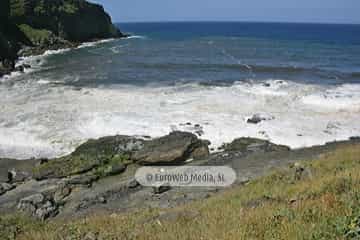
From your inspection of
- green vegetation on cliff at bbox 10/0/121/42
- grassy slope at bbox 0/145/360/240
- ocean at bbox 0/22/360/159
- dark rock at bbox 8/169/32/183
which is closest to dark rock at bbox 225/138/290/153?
ocean at bbox 0/22/360/159

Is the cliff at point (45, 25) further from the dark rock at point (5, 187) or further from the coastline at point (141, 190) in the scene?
the coastline at point (141, 190)

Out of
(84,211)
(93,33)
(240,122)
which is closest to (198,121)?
(240,122)

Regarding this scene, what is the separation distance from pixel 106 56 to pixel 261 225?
6069cm

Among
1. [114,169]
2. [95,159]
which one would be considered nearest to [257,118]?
[95,159]

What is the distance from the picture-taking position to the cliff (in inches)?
2638

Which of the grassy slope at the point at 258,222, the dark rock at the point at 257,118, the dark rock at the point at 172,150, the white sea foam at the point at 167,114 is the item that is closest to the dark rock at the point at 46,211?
the grassy slope at the point at 258,222

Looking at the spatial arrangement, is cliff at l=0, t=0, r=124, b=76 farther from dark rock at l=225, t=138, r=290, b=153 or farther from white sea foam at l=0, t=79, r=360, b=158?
Result: dark rock at l=225, t=138, r=290, b=153

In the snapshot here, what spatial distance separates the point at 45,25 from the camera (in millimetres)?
82938

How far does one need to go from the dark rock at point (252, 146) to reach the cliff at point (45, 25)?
32618mm

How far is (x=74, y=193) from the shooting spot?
15922 millimetres

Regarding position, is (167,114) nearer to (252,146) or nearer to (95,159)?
(252,146)

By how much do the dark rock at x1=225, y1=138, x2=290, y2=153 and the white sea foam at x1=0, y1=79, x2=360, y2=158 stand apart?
4.37 feet

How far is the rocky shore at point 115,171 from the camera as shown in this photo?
46.9 feet

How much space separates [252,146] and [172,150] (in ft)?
12.4
